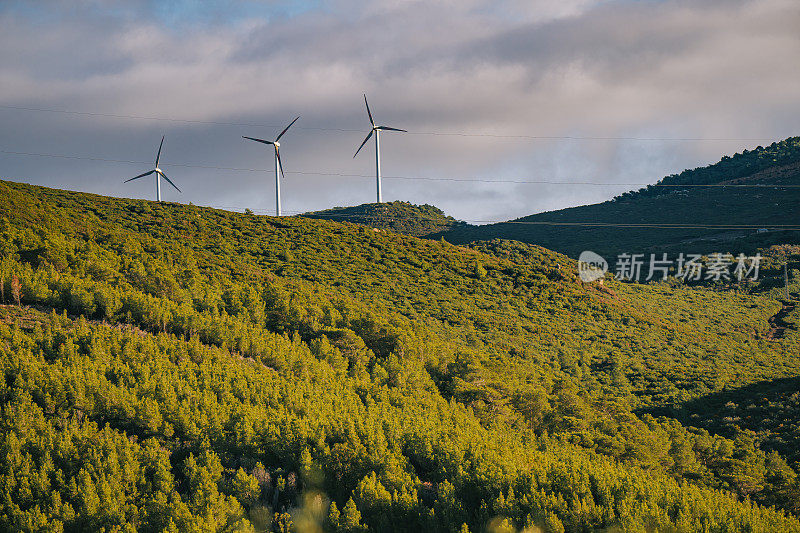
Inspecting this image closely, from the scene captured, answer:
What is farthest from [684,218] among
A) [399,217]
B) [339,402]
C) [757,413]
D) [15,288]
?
[15,288]

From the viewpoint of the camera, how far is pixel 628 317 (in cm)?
6906

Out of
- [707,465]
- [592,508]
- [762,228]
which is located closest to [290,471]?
[592,508]

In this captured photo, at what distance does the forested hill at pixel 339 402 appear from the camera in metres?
20.7

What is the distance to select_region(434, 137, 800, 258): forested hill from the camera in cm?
11325

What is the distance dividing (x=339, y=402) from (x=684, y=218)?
117543 millimetres

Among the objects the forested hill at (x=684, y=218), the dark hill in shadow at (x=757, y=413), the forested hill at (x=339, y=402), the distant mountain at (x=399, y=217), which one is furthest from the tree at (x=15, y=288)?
the distant mountain at (x=399, y=217)

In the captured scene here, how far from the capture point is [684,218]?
12938 centimetres

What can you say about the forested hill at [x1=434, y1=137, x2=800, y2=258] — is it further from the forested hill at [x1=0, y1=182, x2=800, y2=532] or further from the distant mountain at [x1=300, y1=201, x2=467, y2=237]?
the forested hill at [x1=0, y1=182, x2=800, y2=532]

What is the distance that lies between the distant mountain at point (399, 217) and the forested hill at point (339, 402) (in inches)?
2744

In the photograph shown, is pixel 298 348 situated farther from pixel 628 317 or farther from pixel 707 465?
pixel 628 317

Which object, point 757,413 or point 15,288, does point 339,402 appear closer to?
point 15,288

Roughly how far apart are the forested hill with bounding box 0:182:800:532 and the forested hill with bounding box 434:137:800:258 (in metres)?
48.4

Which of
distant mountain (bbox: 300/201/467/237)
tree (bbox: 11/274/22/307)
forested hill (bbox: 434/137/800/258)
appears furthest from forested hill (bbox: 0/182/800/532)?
distant mountain (bbox: 300/201/467/237)

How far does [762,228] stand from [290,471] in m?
116
